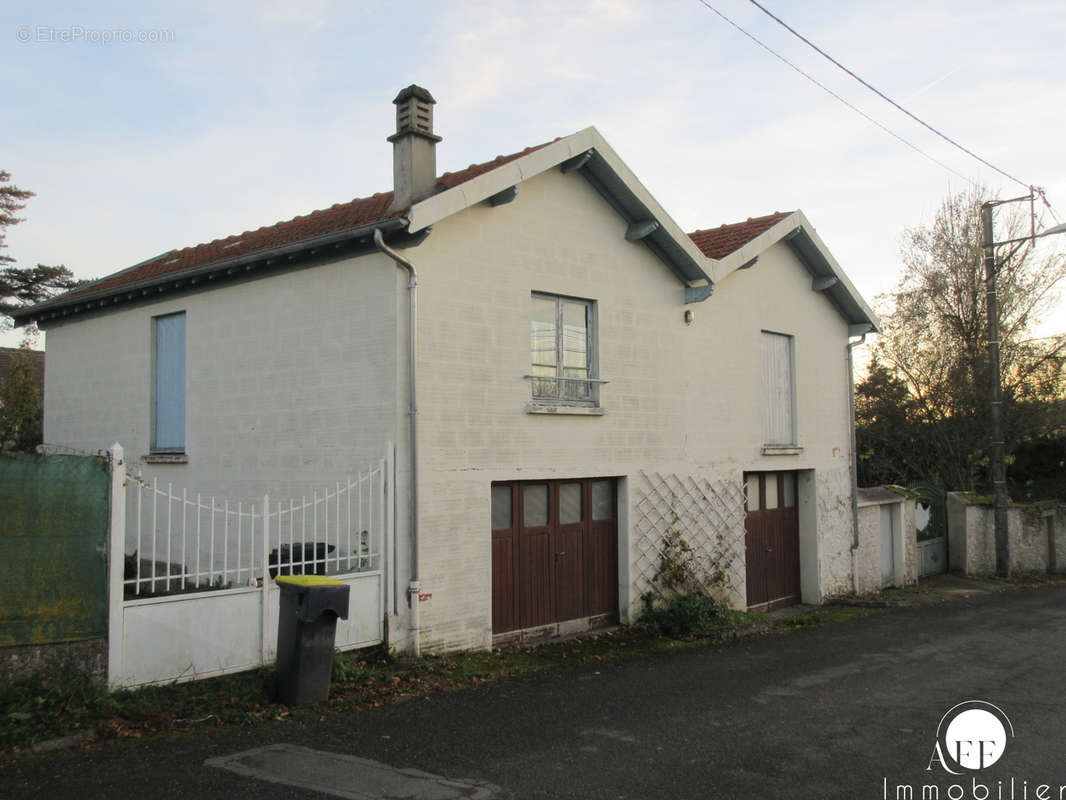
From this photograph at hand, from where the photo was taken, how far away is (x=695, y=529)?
1293cm

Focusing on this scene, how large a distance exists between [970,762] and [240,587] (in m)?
5.96

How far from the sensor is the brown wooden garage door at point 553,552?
10.7m

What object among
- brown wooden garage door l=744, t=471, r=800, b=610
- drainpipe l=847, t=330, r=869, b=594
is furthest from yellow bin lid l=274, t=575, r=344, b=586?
drainpipe l=847, t=330, r=869, b=594

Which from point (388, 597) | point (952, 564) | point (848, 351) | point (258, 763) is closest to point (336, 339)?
point (388, 597)

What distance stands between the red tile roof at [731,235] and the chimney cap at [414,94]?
523cm

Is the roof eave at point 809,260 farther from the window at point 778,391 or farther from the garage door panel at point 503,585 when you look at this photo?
the garage door panel at point 503,585

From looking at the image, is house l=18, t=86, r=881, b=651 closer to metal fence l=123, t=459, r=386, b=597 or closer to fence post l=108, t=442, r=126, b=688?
metal fence l=123, t=459, r=386, b=597

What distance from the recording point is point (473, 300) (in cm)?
1019

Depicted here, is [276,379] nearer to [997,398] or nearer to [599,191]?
[599,191]

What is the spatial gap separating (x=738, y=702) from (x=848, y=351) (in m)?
9.96

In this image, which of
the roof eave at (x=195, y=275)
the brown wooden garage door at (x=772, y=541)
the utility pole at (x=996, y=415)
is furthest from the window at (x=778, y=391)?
the roof eave at (x=195, y=275)

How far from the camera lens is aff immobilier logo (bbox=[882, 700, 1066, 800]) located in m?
5.71

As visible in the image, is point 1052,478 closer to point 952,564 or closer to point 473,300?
point 952,564

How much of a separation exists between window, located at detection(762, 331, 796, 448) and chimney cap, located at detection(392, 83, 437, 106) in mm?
6828
